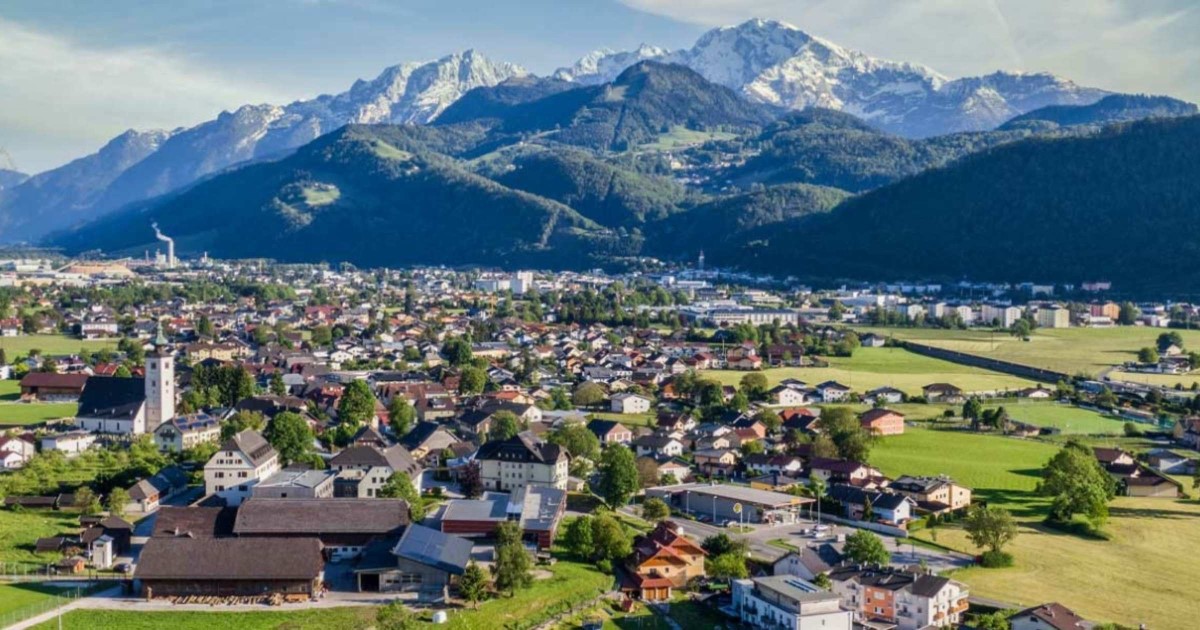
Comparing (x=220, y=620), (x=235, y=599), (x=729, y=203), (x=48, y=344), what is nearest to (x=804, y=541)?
(x=235, y=599)

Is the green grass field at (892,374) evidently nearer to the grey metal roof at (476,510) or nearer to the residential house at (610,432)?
the residential house at (610,432)

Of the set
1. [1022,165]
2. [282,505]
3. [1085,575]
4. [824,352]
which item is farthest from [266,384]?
[1022,165]

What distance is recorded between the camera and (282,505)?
2325 cm

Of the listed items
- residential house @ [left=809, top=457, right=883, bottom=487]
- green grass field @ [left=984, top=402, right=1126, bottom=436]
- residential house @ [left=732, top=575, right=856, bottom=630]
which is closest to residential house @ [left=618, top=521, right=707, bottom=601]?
residential house @ [left=732, top=575, right=856, bottom=630]

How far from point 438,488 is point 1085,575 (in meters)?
15.2

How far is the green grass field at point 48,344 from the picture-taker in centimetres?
5472

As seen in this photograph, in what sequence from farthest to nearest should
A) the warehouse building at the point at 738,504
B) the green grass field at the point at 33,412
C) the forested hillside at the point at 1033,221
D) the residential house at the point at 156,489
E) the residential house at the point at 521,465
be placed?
the forested hillside at the point at 1033,221, the green grass field at the point at 33,412, the residential house at the point at 521,465, the warehouse building at the point at 738,504, the residential house at the point at 156,489

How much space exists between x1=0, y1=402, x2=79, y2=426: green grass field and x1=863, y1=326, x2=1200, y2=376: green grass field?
42236mm

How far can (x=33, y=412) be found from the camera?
38375 millimetres

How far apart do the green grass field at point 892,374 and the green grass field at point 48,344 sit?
31.7m

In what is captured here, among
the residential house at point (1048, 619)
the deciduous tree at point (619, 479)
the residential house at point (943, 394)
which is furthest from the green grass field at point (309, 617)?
the residential house at point (943, 394)

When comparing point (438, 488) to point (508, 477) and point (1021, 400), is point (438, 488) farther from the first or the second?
point (1021, 400)

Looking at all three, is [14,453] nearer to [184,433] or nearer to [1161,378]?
[184,433]

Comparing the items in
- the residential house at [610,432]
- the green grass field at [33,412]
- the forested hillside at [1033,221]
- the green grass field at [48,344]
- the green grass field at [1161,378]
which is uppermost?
the forested hillside at [1033,221]
